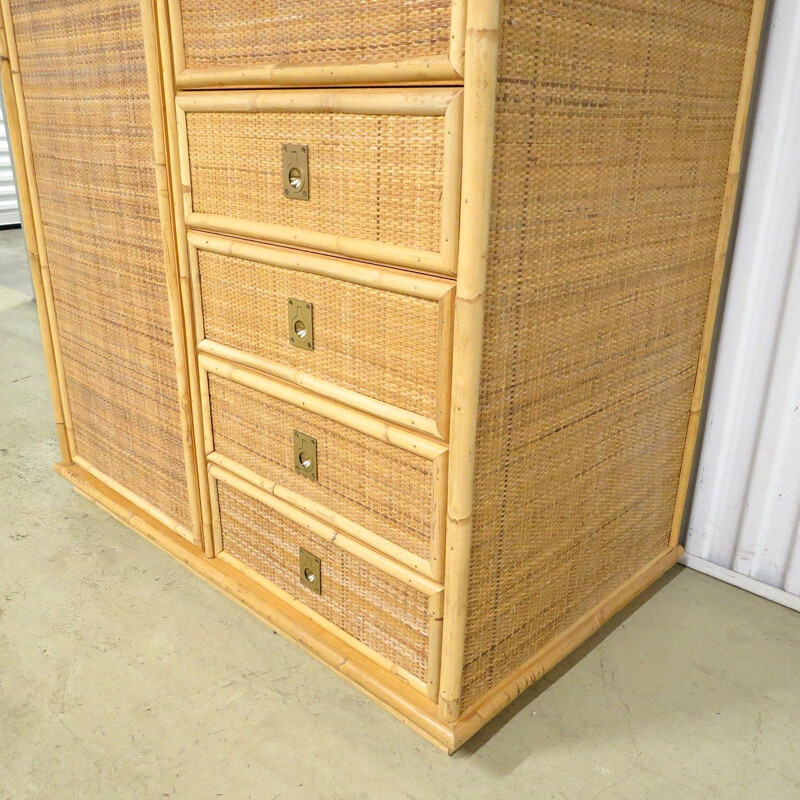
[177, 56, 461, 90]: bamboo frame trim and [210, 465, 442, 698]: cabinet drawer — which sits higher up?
[177, 56, 461, 90]: bamboo frame trim

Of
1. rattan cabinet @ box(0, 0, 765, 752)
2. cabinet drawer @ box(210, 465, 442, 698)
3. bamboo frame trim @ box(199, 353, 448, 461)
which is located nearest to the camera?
rattan cabinet @ box(0, 0, 765, 752)

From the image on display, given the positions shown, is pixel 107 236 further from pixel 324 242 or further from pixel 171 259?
pixel 324 242

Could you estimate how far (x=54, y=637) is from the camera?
1.37 m

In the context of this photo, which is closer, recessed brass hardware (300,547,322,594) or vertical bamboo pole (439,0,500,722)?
vertical bamboo pole (439,0,500,722)

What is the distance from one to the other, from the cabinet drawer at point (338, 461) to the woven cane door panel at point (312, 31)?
1.54 feet

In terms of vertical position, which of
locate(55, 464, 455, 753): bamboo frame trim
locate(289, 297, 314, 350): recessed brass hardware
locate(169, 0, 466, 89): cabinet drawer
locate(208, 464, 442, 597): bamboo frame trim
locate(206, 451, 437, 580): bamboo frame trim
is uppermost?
locate(169, 0, 466, 89): cabinet drawer

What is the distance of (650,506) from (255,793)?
2.73 feet

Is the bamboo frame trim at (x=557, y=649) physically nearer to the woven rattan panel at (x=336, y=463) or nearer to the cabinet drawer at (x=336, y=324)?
the woven rattan panel at (x=336, y=463)

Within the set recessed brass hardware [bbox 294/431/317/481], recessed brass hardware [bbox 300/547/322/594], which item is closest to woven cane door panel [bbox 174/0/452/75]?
recessed brass hardware [bbox 294/431/317/481]

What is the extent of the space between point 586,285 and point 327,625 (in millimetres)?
701

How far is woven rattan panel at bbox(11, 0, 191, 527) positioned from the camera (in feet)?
4.24

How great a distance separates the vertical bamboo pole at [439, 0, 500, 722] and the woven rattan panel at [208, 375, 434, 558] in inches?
2.1

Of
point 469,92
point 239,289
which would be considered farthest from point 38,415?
point 469,92

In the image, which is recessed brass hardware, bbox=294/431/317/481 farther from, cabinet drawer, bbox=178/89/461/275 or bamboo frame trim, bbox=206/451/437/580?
cabinet drawer, bbox=178/89/461/275
